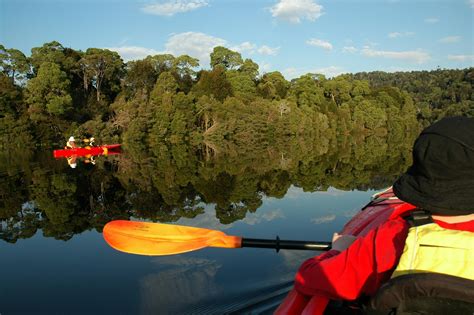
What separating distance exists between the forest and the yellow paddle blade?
62.1 ft

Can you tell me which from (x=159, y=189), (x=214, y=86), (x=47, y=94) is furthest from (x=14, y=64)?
(x=159, y=189)

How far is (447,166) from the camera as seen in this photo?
1477mm

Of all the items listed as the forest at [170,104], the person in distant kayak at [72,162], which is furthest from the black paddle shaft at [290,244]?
the forest at [170,104]

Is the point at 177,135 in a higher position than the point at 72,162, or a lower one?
higher

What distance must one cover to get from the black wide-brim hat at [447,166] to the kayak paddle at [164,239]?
8.21ft

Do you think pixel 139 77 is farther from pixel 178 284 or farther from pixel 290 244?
pixel 290 244

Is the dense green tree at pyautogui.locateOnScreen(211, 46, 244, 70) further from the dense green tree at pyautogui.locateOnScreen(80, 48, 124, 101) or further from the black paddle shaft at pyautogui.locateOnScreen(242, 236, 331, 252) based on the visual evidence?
the black paddle shaft at pyautogui.locateOnScreen(242, 236, 331, 252)

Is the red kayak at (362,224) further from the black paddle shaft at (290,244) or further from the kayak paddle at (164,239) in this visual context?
the kayak paddle at (164,239)

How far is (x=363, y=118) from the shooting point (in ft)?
144

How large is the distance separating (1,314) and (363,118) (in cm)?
4362

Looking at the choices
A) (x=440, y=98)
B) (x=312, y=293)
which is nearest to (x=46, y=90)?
(x=312, y=293)

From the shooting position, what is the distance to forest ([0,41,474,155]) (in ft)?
105

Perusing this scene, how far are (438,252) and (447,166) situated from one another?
0.32m

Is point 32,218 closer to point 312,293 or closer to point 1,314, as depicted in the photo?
point 1,314
